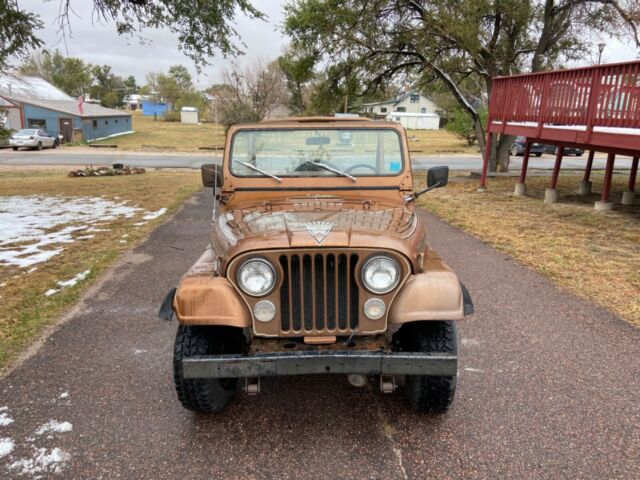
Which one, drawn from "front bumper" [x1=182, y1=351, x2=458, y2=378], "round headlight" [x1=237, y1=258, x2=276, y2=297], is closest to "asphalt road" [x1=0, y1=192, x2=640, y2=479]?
"front bumper" [x1=182, y1=351, x2=458, y2=378]

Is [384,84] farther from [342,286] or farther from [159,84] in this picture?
[159,84]

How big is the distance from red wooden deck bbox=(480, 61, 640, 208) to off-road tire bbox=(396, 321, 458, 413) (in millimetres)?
6537

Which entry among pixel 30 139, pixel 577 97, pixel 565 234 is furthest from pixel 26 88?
→ pixel 565 234

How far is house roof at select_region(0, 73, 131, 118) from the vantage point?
36750 millimetres

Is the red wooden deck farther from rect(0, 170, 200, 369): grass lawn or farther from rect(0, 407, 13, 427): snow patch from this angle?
rect(0, 407, 13, 427): snow patch

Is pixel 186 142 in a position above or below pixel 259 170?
above

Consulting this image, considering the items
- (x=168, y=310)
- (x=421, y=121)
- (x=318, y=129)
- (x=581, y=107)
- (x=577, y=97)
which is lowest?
(x=168, y=310)

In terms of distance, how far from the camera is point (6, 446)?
8.74 ft

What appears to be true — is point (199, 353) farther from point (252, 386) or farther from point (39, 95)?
point (39, 95)

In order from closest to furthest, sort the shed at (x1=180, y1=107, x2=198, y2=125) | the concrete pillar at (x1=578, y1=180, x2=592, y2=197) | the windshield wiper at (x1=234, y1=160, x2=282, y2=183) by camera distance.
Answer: the windshield wiper at (x1=234, y1=160, x2=282, y2=183), the concrete pillar at (x1=578, y1=180, x2=592, y2=197), the shed at (x1=180, y1=107, x2=198, y2=125)

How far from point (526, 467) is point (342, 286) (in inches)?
51.2

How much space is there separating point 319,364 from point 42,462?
1.51 meters

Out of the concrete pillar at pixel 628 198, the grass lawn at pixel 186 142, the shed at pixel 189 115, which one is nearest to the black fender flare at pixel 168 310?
the concrete pillar at pixel 628 198

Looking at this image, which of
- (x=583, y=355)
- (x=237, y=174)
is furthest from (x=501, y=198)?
(x=237, y=174)
